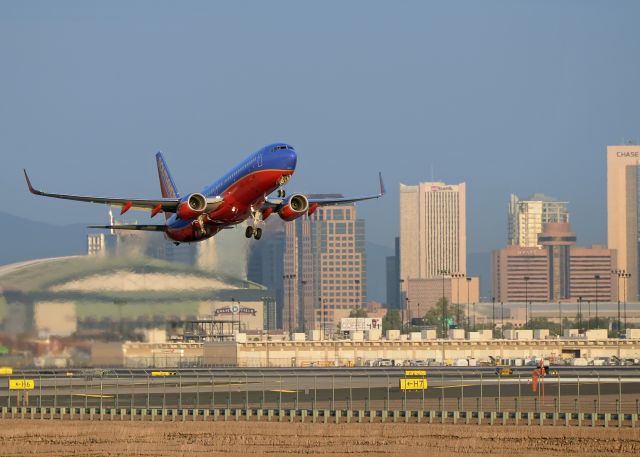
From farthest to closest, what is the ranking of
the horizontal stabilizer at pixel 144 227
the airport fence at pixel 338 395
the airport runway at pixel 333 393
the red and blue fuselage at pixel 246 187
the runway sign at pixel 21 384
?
the runway sign at pixel 21 384
the airport runway at pixel 333 393
the horizontal stabilizer at pixel 144 227
the airport fence at pixel 338 395
the red and blue fuselage at pixel 246 187

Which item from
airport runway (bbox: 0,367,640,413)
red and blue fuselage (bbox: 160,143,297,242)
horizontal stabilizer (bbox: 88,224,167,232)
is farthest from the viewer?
airport runway (bbox: 0,367,640,413)

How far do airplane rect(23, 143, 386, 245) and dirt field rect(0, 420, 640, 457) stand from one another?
13.8 metres

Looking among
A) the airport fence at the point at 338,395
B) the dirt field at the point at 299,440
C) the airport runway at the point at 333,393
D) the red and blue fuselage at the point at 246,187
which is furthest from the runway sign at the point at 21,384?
the red and blue fuselage at the point at 246,187

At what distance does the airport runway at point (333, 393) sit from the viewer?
115438 millimetres

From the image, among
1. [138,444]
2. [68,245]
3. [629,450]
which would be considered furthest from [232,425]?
[68,245]

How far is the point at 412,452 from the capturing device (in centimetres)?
10581

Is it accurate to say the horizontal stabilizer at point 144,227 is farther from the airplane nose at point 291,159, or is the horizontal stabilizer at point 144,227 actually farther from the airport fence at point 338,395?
the airplane nose at point 291,159

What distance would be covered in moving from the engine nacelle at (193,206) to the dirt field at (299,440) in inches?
647

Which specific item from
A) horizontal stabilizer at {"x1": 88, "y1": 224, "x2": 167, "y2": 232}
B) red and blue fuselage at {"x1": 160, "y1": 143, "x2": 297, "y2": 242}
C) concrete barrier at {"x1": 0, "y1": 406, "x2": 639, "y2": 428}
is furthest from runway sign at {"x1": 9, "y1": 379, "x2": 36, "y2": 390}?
red and blue fuselage at {"x1": 160, "y1": 143, "x2": 297, "y2": 242}

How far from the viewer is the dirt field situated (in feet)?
336

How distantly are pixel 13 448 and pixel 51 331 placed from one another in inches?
353

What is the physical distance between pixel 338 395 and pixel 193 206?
29.5m

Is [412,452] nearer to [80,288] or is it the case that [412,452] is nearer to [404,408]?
[404,408]

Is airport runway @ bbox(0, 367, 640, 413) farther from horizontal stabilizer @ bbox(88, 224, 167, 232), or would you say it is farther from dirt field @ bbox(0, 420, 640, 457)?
horizontal stabilizer @ bbox(88, 224, 167, 232)
